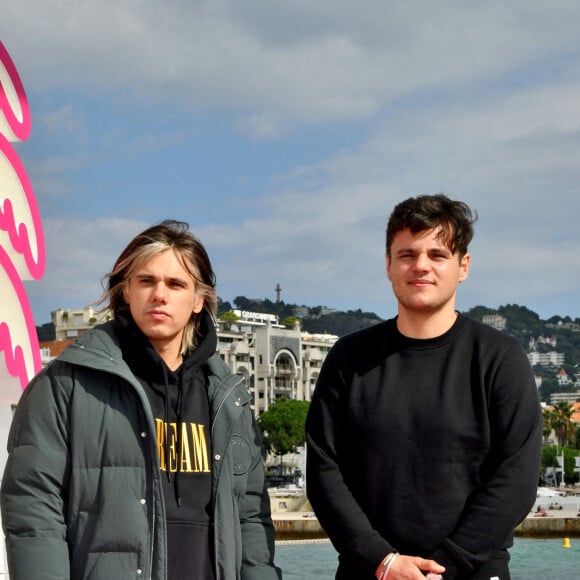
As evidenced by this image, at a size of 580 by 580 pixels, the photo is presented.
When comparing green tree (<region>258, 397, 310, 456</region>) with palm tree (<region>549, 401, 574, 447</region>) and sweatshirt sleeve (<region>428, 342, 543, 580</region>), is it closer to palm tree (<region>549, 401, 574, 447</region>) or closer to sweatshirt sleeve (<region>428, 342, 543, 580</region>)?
palm tree (<region>549, 401, 574, 447</region>)

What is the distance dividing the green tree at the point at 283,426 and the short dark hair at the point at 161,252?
7359 cm

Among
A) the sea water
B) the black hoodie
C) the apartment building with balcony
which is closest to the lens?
the black hoodie

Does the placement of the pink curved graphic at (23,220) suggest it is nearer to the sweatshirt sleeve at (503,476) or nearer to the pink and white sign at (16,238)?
the pink and white sign at (16,238)

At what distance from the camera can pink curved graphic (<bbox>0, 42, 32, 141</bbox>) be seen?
272 inches

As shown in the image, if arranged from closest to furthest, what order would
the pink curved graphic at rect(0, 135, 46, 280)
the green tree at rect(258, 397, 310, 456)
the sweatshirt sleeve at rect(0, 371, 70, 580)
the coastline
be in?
the sweatshirt sleeve at rect(0, 371, 70, 580), the pink curved graphic at rect(0, 135, 46, 280), the coastline, the green tree at rect(258, 397, 310, 456)

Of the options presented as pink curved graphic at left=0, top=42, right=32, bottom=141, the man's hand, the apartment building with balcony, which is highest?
the apartment building with balcony

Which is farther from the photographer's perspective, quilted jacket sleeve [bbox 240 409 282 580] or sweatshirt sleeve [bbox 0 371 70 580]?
quilted jacket sleeve [bbox 240 409 282 580]

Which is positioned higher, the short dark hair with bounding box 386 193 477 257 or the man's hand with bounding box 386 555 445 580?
the short dark hair with bounding box 386 193 477 257

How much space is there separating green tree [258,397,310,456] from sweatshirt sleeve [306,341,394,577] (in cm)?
7341

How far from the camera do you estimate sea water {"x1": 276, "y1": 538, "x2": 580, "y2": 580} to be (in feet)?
132

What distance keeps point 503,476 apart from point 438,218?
0.98 m

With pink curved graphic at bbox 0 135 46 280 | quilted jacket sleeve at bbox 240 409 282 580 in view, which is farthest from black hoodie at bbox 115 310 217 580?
pink curved graphic at bbox 0 135 46 280

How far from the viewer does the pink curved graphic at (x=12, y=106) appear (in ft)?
22.7

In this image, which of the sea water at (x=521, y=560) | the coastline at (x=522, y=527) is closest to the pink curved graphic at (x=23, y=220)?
the sea water at (x=521, y=560)
